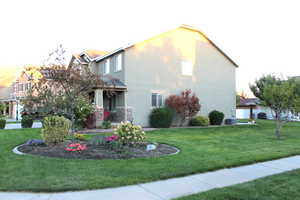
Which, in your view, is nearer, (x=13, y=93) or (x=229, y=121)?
(x=229, y=121)

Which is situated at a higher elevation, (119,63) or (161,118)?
(119,63)

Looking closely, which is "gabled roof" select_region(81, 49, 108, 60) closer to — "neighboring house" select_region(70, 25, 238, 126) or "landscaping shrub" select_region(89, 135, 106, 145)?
"neighboring house" select_region(70, 25, 238, 126)

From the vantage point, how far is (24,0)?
12578 mm

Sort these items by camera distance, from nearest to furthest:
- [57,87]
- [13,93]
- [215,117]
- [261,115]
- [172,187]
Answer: [172,187]
[57,87]
[215,117]
[261,115]
[13,93]

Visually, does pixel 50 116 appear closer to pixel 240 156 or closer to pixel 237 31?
pixel 240 156

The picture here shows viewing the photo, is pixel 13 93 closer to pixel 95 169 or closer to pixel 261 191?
pixel 95 169

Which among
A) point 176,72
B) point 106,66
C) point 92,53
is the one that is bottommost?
point 176,72

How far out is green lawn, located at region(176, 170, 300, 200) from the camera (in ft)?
14.0

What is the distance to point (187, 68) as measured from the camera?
19.7m

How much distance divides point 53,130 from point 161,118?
9.29 meters

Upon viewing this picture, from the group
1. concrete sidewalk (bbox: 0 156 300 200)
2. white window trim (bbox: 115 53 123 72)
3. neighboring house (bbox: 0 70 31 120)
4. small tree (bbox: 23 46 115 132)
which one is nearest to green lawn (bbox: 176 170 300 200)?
concrete sidewalk (bbox: 0 156 300 200)

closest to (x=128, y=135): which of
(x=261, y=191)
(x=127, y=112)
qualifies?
(x=261, y=191)

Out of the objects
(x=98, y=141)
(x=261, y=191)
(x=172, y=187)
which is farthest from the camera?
(x=98, y=141)

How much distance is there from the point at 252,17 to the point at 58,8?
13.0 metres
